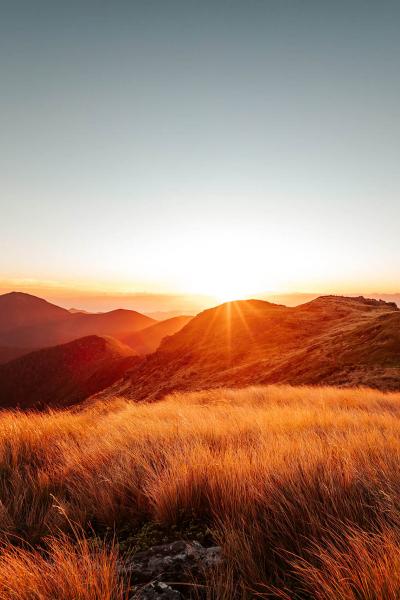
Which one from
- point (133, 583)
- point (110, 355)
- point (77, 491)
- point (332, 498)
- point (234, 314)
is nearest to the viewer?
point (133, 583)

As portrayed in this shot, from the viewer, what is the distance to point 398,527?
2.38m

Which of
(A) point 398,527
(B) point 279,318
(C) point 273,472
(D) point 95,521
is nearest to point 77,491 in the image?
(D) point 95,521

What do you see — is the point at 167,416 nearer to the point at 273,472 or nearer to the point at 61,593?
the point at 273,472

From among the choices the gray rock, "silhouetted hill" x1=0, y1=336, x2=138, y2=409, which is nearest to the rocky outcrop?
Result: the gray rock

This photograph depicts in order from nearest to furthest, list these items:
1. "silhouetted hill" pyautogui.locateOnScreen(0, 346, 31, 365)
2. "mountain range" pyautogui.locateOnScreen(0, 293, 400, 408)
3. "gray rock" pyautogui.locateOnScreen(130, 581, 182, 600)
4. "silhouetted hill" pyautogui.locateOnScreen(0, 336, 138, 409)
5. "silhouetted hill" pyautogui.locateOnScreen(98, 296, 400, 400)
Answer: "gray rock" pyautogui.locateOnScreen(130, 581, 182, 600), "silhouetted hill" pyautogui.locateOnScreen(98, 296, 400, 400), "mountain range" pyautogui.locateOnScreen(0, 293, 400, 408), "silhouetted hill" pyautogui.locateOnScreen(0, 336, 138, 409), "silhouetted hill" pyautogui.locateOnScreen(0, 346, 31, 365)

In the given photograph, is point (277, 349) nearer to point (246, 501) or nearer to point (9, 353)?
point (246, 501)

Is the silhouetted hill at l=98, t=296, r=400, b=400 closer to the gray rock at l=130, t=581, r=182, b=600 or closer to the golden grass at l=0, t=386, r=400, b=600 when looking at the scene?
the golden grass at l=0, t=386, r=400, b=600

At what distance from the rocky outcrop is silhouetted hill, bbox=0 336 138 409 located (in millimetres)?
88463

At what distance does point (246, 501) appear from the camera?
9.41 feet

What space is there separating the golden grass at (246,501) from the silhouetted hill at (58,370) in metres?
86.4

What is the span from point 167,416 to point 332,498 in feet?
17.0

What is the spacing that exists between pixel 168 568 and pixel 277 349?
138ft

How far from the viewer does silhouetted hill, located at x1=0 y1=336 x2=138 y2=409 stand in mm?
97500

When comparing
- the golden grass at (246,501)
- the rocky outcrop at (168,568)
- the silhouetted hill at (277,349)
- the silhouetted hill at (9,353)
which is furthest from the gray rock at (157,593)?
the silhouetted hill at (9,353)
